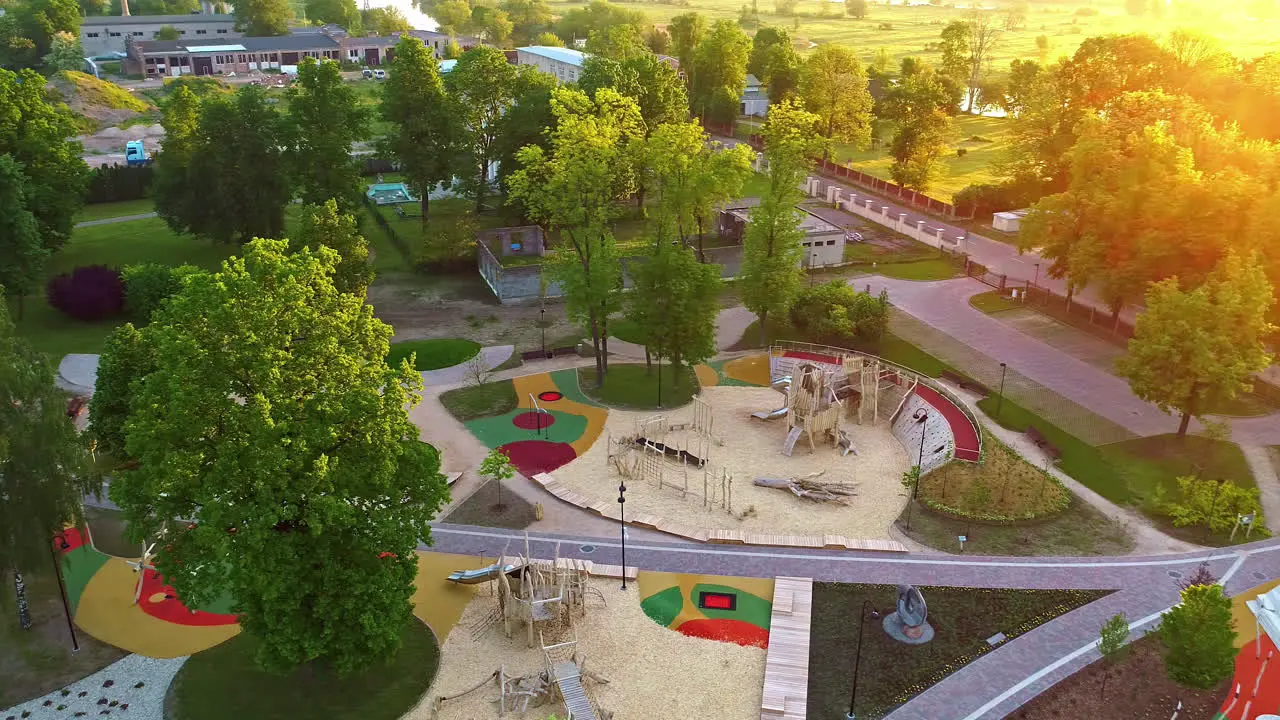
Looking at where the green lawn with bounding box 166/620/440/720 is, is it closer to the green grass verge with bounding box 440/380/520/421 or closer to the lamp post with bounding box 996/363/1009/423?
the green grass verge with bounding box 440/380/520/421

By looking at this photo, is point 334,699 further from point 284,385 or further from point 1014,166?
point 1014,166

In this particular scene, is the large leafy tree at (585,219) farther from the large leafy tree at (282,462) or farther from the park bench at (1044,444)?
the large leafy tree at (282,462)

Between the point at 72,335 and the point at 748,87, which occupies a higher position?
the point at 748,87

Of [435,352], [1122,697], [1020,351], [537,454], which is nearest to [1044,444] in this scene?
[1020,351]

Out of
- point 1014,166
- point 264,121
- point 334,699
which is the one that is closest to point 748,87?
point 1014,166

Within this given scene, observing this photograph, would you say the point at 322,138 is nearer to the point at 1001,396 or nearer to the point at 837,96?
the point at 1001,396

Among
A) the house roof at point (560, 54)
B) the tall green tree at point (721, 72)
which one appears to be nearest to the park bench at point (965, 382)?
the tall green tree at point (721, 72)
